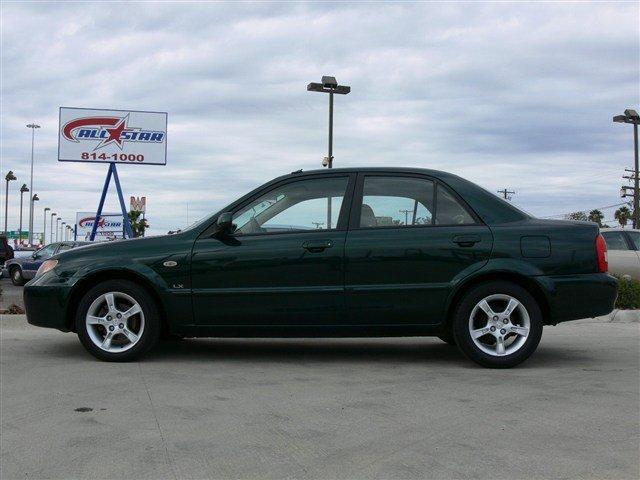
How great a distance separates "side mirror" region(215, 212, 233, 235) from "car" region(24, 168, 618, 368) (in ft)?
0.13

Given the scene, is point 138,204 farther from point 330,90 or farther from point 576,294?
point 576,294

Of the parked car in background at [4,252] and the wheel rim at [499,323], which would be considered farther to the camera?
the parked car in background at [4,252]

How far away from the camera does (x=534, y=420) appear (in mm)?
4461

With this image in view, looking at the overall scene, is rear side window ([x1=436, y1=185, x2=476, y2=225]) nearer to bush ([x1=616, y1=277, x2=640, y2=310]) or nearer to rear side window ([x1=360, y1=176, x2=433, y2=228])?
rear side window ([x1=360, y1=176, x2=433, y2=228])

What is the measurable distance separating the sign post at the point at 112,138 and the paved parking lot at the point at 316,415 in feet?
55.6

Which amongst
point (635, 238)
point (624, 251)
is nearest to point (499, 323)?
point (624, 251)

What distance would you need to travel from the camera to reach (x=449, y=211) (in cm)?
620

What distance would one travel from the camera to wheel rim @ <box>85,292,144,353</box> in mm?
6215

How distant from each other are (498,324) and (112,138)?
19.4 meters

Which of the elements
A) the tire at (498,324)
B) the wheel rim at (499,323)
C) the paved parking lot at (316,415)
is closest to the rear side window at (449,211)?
the tire at (498,324)

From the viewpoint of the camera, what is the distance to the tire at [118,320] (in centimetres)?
619

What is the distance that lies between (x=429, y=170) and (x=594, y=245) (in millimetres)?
1550

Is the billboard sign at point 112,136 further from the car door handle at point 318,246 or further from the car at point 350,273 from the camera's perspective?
the car door handle at point 318,246

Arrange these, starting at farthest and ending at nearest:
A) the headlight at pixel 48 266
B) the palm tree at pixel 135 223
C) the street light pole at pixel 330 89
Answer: the palm tree at pixel 135 223 → the street light pole at pixel 330 89 → the headlight at pixel 48 266
